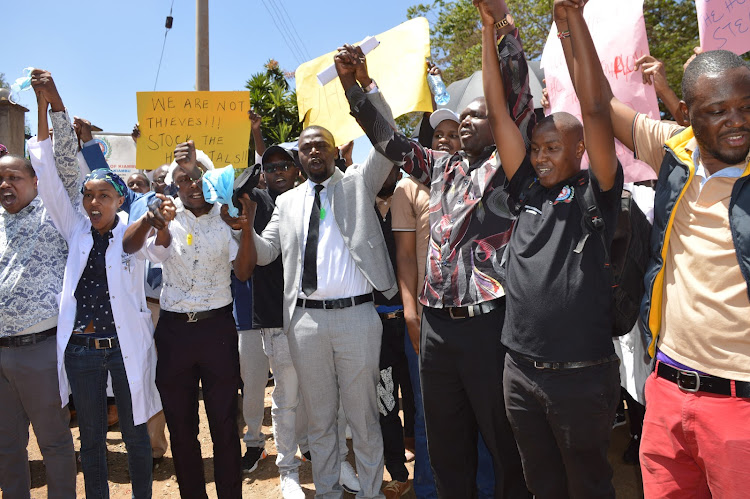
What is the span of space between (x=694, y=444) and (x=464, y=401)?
1.21 metres

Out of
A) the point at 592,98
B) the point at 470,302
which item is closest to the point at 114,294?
the point at 470,302

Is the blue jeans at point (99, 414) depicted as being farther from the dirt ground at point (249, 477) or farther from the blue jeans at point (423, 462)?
the blue jeans at point (423, 462)

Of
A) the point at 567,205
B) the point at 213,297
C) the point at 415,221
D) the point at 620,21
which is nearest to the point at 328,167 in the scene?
the point at 415,221

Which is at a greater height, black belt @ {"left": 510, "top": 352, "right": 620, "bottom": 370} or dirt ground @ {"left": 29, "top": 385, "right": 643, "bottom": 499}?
black belt @ {"left": 510, "top": 352, "right": 620, "bottom": 370}

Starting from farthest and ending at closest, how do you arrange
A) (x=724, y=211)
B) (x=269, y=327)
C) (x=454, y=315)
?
(x=269, y=327) < (x=454, y=315) < (x=724, y=211)

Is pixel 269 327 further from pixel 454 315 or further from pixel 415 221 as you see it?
pixel 454 315

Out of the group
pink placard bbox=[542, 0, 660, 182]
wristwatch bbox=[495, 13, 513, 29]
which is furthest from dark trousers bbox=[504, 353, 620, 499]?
wristwatch bbox=[495, 13, 513, 29]

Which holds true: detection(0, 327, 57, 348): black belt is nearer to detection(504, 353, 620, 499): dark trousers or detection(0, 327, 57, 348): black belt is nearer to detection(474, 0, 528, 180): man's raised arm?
detection(504, 353, 620, 499): dark trousers

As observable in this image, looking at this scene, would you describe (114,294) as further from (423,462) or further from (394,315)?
(423,462)

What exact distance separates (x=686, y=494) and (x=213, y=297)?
2.69m

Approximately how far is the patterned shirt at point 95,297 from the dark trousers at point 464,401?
1984mm

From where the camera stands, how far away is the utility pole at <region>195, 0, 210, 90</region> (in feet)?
30.4

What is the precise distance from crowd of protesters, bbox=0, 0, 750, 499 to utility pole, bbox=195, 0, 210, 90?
521 centimetres

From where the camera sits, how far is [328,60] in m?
4.59
